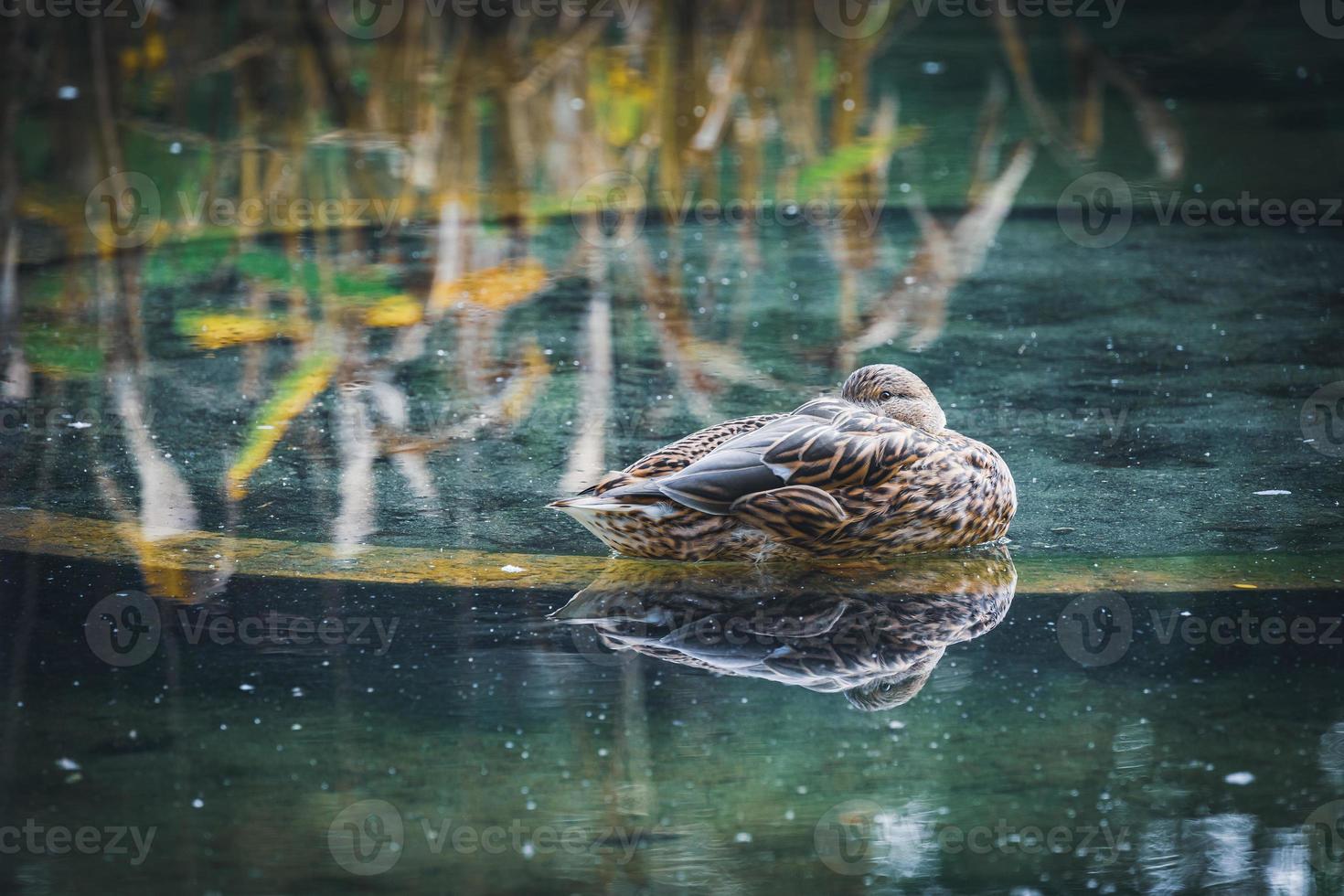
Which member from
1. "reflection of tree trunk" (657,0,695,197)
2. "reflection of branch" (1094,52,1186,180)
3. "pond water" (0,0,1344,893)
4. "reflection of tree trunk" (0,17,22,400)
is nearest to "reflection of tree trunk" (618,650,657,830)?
"pond water" (0,0,1344,893)

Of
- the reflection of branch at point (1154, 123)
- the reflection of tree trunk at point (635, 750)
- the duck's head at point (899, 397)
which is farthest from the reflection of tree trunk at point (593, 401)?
→ the reflection of branch at point (1154, 123)

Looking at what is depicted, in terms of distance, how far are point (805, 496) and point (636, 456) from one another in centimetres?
108

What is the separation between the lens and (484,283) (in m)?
8.44

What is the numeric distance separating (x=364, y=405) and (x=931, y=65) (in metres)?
6.89

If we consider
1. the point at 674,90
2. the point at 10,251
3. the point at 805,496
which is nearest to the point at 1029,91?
the point at 674,90

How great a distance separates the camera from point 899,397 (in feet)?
19.0

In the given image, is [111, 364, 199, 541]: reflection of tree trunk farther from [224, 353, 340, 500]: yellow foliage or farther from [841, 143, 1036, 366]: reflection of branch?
[841, 143, 1036, 366]: reflection of branch

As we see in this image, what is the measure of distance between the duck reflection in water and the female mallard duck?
3.8 inches

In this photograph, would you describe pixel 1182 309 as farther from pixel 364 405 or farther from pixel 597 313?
pixel 364 405

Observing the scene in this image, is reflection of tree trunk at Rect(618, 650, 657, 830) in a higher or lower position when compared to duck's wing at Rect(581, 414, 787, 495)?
lower

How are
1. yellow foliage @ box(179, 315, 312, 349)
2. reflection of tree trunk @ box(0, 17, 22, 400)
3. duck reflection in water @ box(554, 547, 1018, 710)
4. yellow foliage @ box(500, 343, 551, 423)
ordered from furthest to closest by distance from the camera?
yellow foliage @ box(179, 315, 312, 349) → reflection of tree trunk @ box(0, 17, 22, 400) → yellow foliage @ box(500, 343, 551, 423) → duck reflection in water @ box(554, 547, 1018, 710)

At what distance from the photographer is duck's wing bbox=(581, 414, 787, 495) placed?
216 inches

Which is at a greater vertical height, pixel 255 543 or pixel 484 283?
pixel 484 283

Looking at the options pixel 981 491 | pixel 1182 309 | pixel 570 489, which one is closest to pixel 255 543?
pixel 570 489
